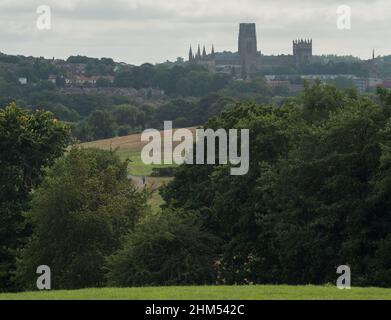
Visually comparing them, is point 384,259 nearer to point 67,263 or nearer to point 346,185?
point 346,185

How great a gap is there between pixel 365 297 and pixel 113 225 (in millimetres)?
19811

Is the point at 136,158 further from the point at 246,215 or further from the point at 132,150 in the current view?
the point at 246,215

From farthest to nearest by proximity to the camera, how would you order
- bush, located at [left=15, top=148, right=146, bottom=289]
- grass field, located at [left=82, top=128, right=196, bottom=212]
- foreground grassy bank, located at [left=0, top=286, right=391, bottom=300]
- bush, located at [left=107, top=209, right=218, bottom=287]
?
→ grass field, located at [left=82, top=128, right=196, bottom=212], bush, located at [left=15, top=148, right=146, bottom=289], bush, located at [left=107, top=209, right=218, bottom=287], foreground grassy bank, located at [left=0, top=286, right=391, bottom=300]

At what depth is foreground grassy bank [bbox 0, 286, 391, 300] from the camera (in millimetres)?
23797

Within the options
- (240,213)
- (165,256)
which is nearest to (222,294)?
(165,256)

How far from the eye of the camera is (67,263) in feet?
136

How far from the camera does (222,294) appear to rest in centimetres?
2442

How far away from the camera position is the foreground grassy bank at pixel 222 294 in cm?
2380
